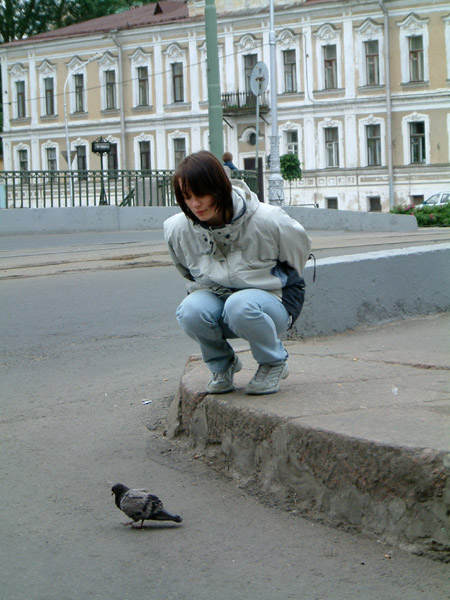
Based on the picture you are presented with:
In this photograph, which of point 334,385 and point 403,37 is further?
point 403,37

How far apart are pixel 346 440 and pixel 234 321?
2.95 feet

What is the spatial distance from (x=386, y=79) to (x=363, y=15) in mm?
3345

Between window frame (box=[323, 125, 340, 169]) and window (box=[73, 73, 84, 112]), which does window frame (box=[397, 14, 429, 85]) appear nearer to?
window frame (box=[323, 125, 340, 169])

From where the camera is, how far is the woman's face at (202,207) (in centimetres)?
386

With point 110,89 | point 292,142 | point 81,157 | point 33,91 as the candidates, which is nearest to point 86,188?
point 292,142

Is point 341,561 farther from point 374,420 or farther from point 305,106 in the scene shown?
point 305,106

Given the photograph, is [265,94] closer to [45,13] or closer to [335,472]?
[45,13]

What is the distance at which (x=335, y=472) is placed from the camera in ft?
11.1

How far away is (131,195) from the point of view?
76.4 feet

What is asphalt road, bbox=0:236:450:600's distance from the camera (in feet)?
9.38

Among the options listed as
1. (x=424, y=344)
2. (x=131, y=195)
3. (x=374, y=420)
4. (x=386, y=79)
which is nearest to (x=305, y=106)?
(x=386, y=79)

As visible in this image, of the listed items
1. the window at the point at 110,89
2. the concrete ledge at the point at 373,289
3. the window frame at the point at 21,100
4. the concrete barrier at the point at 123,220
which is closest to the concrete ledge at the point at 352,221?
the concrete barrier at the point at 123,220

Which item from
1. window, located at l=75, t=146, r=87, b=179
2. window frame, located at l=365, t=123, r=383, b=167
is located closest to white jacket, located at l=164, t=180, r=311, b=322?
window frame, located at l=365, t=123, r=383, b=167

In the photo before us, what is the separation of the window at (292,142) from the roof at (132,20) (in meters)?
8.56
